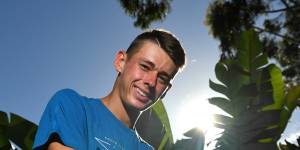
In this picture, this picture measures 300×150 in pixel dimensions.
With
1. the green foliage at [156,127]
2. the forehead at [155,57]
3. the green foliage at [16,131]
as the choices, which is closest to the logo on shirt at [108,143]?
the forehead at [155,57]

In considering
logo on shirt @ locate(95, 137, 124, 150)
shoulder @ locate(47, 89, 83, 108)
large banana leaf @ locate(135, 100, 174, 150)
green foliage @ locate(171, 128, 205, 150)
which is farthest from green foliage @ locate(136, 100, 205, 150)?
shoulder @ locate(47, 89, 83, 108)

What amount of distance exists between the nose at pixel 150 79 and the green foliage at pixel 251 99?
0.35m

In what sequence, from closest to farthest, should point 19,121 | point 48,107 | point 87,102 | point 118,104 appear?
point 48,107, point 87,102, point 118,104, point 19,121

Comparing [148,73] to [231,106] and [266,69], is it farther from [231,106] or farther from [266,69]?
[266,69]

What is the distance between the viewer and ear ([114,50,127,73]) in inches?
76.7

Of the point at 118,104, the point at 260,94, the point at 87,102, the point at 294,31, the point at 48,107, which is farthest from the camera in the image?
the point at 294,31

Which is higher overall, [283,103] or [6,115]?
[283,103]

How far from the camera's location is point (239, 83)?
1938 mm

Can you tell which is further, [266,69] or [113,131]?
[266,69]

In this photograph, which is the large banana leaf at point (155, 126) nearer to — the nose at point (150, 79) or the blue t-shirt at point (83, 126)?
the blue t-shirt at point (83, 126)

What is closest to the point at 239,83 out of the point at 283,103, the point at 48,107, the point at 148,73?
the point at 283,103

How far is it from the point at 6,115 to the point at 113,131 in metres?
1.06

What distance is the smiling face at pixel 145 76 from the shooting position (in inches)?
68.9

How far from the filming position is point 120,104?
1.79m
